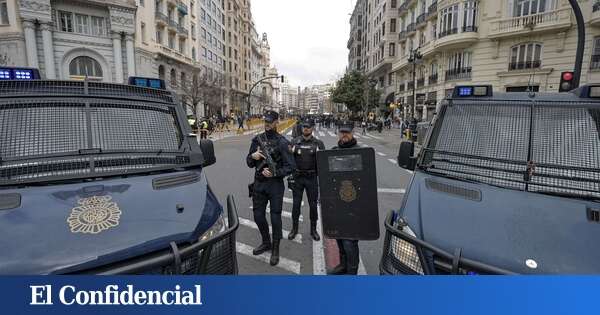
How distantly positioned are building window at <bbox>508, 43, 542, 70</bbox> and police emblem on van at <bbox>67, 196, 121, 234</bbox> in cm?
3004

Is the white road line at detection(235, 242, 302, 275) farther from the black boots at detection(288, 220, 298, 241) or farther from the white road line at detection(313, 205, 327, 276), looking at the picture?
the black boots at detection(288, 220, 298, 241)

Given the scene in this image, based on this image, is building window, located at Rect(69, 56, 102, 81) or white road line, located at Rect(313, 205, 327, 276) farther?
building window, located at Rect(69, 56, 102, 81)

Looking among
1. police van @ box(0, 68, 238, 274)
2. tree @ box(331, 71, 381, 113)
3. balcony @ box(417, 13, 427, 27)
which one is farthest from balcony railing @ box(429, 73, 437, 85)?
police van @ box(0, 68, 238, 274)

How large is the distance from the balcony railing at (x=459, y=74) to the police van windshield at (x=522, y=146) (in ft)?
89.0

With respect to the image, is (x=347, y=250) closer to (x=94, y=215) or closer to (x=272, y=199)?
(x=272, y=199)

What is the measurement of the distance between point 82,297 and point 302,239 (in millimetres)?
3288

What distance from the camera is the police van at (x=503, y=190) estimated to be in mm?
1976

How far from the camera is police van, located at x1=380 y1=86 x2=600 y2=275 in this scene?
1.98m

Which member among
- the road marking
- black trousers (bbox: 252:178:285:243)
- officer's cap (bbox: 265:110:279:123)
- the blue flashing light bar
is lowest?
the road marking

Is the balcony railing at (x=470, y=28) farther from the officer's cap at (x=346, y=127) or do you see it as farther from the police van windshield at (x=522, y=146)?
the officer's cap at (x=346, y=127)

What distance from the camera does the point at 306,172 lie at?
4.55m

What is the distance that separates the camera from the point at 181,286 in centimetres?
189

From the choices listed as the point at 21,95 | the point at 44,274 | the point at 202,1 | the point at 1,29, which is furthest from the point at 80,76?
the point at 44,274

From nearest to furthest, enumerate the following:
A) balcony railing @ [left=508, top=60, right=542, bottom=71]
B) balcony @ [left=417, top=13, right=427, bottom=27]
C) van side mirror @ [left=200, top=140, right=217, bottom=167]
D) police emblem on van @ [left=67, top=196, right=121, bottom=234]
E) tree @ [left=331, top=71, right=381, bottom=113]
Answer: police emblem on van @ [left=67, top=196, right=121, bottom=234], van side mirror @ [left=200, top=140, right=217, bottom=167], balcony railing @ [left=508, top=60, right=542, bottom=71], balcony @ [left=417, top=13, right=427, bottom=27], tree @ [left=331, top=71, right=381, bottom=113]
